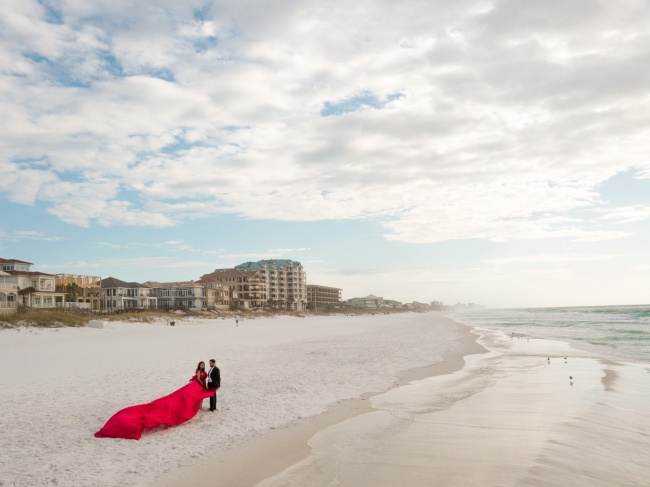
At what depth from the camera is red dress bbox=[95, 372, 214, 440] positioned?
970 cm

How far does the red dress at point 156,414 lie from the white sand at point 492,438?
310cm

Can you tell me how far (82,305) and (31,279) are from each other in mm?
12962

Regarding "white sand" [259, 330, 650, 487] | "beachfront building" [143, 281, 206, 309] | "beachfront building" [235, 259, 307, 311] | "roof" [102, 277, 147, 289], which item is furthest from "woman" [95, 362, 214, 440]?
"beachfront building" [235, 259, 307, 311]

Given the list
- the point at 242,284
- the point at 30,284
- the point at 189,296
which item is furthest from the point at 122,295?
the point at 242,284

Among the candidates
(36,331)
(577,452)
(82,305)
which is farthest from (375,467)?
(82,305)

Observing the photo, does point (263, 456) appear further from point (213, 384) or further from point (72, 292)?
point (72, 292)

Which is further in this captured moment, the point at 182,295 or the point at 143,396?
the point at 182,295

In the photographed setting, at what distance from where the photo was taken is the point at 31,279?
73.2 meters

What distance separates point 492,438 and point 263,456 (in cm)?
452

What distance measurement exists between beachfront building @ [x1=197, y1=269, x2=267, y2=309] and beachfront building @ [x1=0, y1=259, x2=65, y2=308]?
231 ft

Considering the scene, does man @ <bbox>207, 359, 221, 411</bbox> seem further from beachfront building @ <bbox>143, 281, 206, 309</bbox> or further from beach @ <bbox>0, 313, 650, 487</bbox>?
beachfront building @ <bbox>143, 281, 206, 309</bbox>

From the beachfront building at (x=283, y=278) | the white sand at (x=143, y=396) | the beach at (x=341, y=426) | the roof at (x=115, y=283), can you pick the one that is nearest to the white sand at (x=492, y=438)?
the beach at (x=341, y=426)

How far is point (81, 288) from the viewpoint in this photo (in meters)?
99.4

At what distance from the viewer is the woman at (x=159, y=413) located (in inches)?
382
